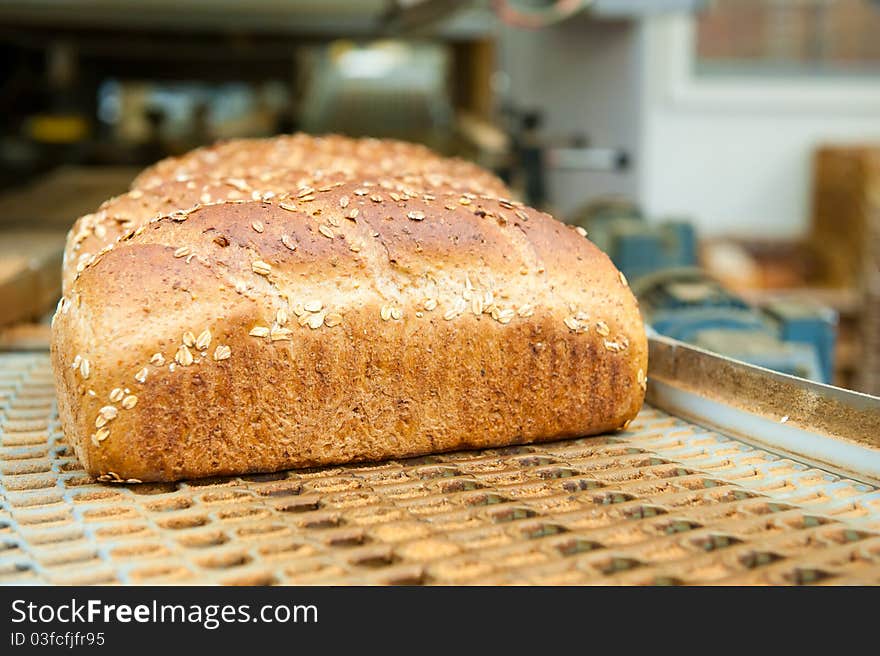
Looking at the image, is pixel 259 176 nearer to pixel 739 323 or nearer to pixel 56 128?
pixel 739 323

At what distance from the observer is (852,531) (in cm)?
87

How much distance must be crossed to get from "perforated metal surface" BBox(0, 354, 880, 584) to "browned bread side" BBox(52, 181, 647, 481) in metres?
0.04

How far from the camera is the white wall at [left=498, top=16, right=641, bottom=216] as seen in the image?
376cm

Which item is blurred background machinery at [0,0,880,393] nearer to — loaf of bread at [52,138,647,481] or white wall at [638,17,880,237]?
white wall at [638,17,880,237]

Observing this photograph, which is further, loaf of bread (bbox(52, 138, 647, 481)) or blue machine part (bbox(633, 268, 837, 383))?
blue machine part (bbox(633, 268, 837, 383))

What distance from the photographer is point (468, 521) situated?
2.96ft

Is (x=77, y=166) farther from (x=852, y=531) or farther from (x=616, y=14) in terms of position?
(x=852, y=531)

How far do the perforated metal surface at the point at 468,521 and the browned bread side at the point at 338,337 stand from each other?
44 millimetres

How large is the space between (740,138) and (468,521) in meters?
3.65

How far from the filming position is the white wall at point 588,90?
3.76 m

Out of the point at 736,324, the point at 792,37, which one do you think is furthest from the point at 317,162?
the point at 792,37

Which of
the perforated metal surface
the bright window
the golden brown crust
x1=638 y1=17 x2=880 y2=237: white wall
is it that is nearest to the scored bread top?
the golden brown crust

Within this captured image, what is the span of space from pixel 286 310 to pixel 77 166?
3.39 metres

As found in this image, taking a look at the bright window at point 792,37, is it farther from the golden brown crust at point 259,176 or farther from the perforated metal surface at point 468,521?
the perforated metal surface at point 468,521
